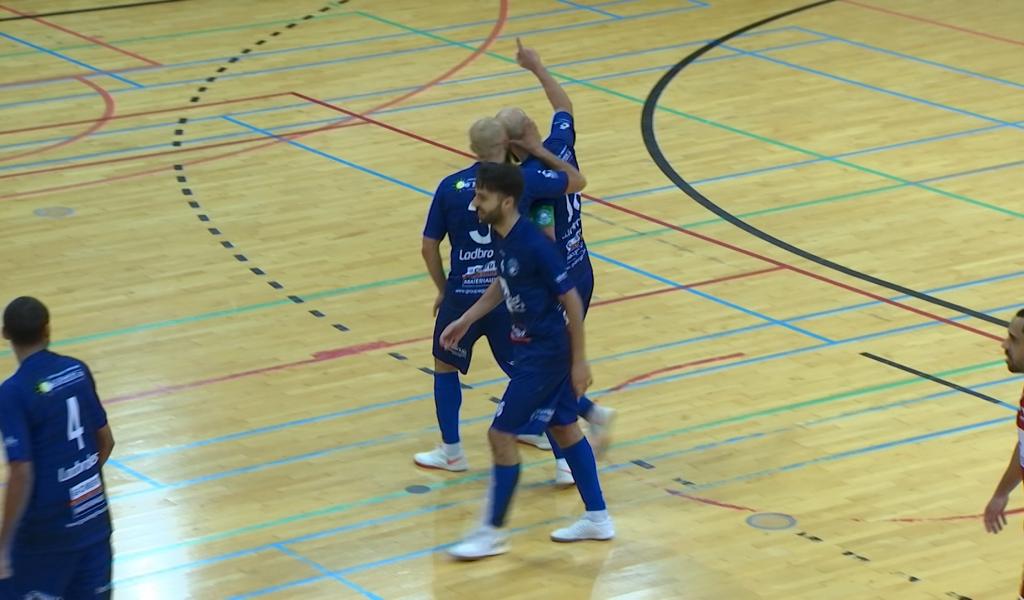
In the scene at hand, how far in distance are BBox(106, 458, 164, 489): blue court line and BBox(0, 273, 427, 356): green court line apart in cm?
185

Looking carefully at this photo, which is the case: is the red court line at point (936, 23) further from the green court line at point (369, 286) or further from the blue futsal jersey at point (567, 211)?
the blue futsal jersey at point (567, 211)

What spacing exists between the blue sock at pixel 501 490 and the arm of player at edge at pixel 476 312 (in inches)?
27.6

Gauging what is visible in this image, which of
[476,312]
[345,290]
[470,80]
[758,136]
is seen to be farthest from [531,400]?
[470,80]

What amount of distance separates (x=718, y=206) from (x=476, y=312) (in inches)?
224

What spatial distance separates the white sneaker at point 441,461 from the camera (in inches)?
368

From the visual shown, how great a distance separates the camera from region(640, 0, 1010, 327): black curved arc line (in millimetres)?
11727

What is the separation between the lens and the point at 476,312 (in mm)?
8391

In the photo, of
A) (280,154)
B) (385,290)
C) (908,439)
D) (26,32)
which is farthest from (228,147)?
(908,439)

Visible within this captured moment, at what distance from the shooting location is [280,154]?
14.9 m

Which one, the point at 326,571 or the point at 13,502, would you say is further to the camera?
the point at 326,571

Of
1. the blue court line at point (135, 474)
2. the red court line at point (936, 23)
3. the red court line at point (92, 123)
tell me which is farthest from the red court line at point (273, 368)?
the red court line at point (936, 23)

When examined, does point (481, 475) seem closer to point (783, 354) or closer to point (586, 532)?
point (586, 532)

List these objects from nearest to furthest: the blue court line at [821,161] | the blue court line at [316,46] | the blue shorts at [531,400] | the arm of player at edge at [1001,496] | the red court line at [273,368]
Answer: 1. the arm of player at edge at [1001,496]
2. the blue shorts at [531,400]
3. the red court line at [273,368]
4. the blue court line at [821,161]
5. the blue court line at [316,46]

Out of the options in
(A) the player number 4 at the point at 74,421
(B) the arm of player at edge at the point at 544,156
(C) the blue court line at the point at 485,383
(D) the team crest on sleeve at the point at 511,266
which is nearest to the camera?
(A) the player number 4 at the point at 74,421
